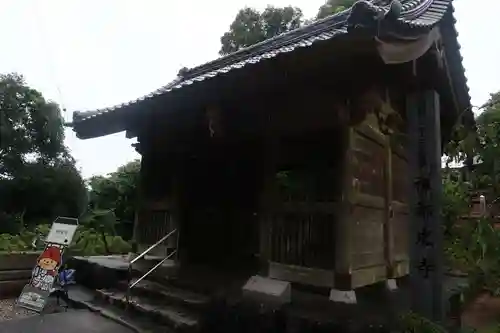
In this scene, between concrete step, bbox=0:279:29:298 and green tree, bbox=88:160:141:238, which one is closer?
concrete step, bbox=0:279:29:298

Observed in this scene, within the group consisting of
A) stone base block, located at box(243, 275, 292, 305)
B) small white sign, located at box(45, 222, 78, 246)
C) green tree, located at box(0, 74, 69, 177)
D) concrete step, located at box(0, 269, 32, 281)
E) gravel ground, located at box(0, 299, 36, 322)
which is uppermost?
green tree, located at box(0, 74, 69, 177)

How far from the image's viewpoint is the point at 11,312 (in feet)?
21.6

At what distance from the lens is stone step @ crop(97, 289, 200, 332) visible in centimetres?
517

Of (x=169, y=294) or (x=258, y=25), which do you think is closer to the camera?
(x=169, y=294)

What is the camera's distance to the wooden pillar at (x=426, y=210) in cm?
430

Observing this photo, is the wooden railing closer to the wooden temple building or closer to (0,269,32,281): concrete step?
the wooden temple building

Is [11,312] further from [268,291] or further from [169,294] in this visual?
[268,291]

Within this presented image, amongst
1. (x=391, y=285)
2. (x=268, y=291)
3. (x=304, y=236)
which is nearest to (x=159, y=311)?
(x=268, y=291)

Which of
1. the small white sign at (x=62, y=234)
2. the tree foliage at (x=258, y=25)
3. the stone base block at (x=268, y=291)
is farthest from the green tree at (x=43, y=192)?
the stone base block at (x=268, y=291)

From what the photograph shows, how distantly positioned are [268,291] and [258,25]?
18.6m

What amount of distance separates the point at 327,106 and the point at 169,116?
280 cm

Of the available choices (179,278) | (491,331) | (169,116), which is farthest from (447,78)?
(179,278)

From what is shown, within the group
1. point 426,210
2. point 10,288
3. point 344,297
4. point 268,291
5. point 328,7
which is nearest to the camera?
point 426,210

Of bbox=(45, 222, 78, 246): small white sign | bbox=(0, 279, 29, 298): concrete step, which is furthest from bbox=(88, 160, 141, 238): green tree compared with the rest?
bbox=(45, 222, 78, 246): small white sign
